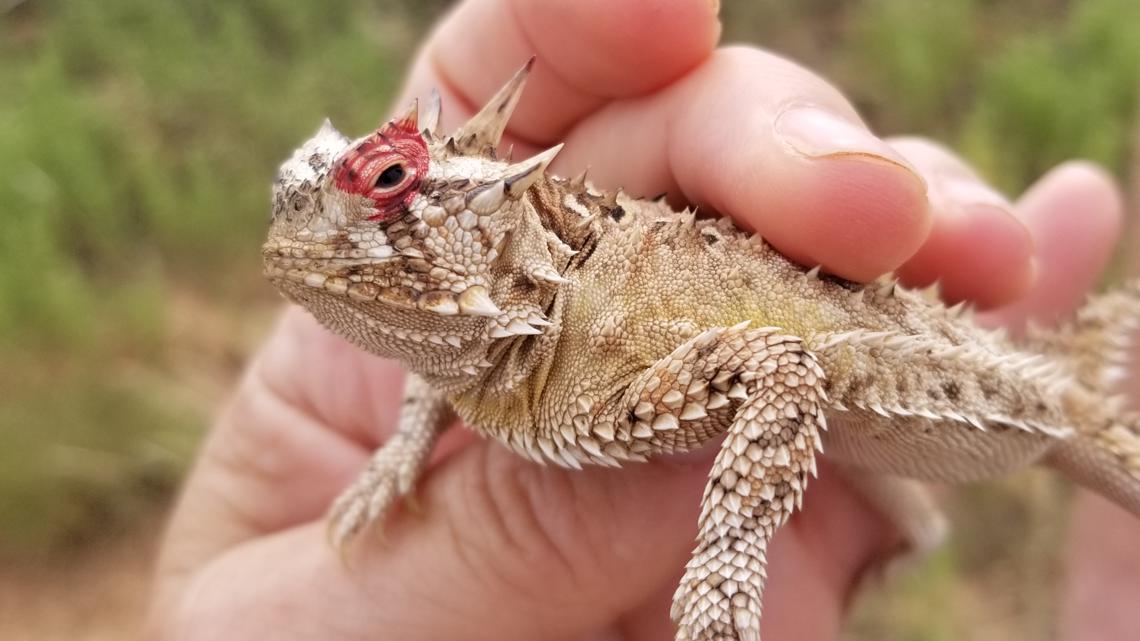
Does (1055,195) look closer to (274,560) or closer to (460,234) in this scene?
(460,234)

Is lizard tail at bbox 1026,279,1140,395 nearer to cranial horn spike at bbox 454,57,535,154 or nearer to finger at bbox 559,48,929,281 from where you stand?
finger at bbox 559,48,929,281

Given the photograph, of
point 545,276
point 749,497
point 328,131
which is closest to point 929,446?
point 749,497

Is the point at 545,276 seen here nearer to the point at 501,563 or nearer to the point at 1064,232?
the point at 501,563

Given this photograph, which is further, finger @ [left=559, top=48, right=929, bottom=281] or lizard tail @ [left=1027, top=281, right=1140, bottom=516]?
lizard tail @ [left=1027, top=281, right=1140, bottom=516]

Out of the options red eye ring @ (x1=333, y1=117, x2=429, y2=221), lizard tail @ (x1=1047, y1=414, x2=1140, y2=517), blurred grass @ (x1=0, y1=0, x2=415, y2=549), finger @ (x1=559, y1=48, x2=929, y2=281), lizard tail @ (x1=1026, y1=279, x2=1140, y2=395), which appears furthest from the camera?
blurred grass @ (x1=0, y1=0, x2=415, y2=549)

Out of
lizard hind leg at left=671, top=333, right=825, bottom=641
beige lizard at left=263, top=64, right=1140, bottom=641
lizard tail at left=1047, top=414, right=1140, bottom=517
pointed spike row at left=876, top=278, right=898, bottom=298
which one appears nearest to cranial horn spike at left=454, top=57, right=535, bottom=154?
beige lizard at left=263, top=64, right=1140, bottom=641

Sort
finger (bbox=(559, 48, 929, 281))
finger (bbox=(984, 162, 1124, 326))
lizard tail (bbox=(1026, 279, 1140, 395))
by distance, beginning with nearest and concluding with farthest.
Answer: finger (bbox=(559, 48, 929, 281)) < lizard tail (bbox=(1026, 279, 1140, 395)) < finger (bbox=(984, 162, 1124, 326))

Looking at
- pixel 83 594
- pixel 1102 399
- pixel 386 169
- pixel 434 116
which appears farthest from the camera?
pixel 83 594
